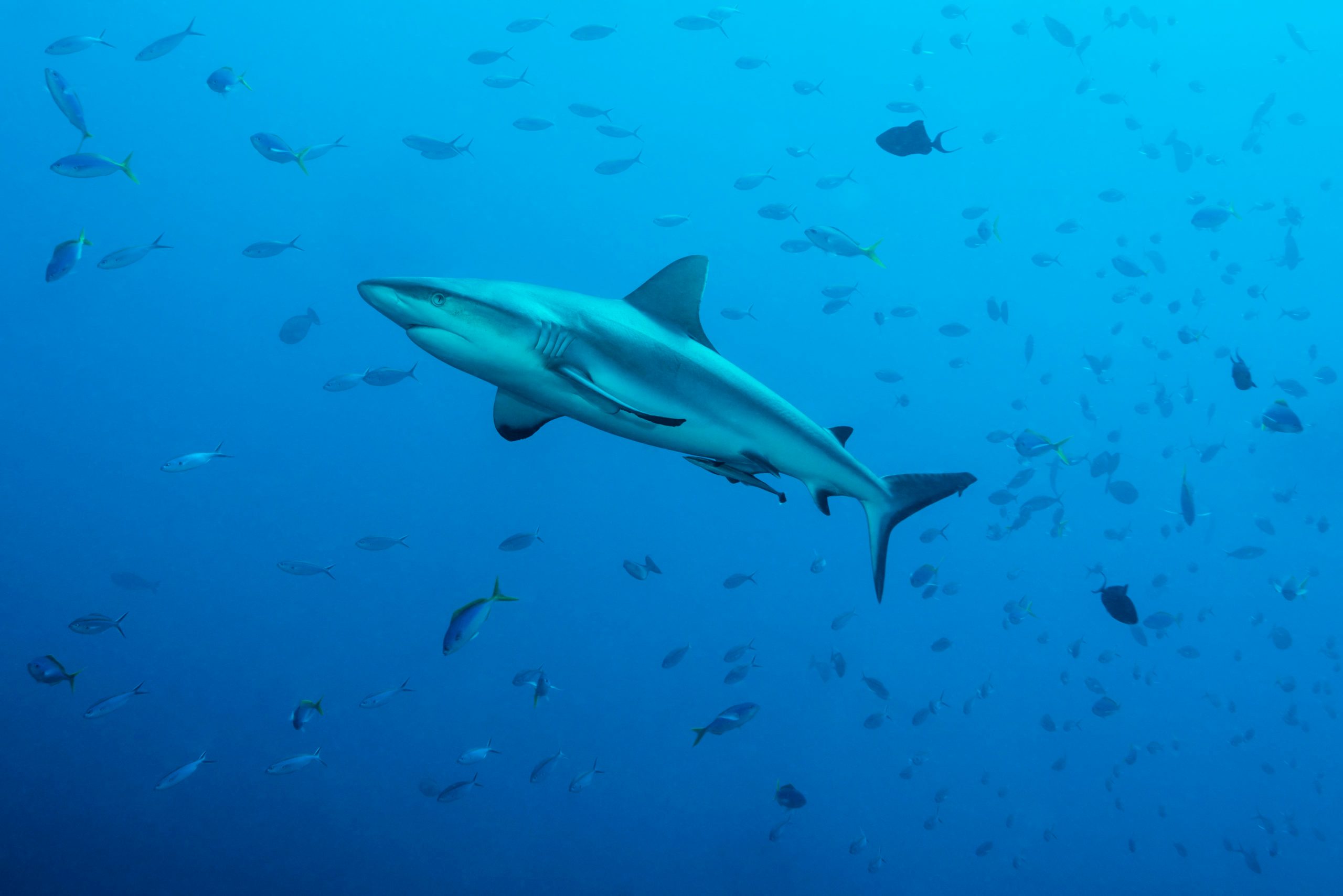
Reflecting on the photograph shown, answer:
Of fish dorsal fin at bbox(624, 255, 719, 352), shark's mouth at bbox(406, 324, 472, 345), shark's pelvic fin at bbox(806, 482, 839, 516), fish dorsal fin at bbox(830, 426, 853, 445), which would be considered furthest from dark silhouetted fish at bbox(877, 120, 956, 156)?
shark's mouth at bbox(406, 324, 472, 345)

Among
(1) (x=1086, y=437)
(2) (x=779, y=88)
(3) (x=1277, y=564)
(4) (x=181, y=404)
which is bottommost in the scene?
(3) (x=1277, y=564)

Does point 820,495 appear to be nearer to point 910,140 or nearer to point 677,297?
point 677,297

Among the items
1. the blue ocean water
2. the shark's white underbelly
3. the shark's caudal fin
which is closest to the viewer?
the shark's white underbelly

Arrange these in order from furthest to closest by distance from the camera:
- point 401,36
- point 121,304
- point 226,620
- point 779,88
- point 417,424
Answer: point 779,88 < point 401,36 < point 417,424 < point 121,304 < point 226,620

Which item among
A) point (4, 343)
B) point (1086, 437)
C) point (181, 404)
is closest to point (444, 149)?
point (181, 404)

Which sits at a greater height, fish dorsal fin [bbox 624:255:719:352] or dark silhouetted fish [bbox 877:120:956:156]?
fish dorsal fin [bbox 624:255:719:352]

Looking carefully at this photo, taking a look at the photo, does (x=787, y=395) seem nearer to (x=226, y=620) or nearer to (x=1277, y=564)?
(x=226, y=620)

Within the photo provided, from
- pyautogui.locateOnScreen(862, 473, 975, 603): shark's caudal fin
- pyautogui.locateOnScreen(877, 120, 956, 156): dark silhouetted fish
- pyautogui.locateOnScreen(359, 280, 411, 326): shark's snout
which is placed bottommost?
pyautogui.locateOnScreen(862, 473, 975, 603): shark's caudal fin

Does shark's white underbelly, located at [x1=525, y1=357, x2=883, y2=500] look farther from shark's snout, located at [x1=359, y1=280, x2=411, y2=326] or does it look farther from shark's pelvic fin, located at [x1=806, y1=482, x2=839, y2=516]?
shark's snout, located at [x1=359, y1=280, x2=411, y2=326]

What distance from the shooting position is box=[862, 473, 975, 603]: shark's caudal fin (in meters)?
3.28

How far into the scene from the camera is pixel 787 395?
18.3m

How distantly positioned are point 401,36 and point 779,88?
1120 centimetres

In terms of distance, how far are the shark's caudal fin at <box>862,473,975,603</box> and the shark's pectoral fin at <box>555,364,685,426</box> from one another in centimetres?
142

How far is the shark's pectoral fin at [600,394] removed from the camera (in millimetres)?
2246
